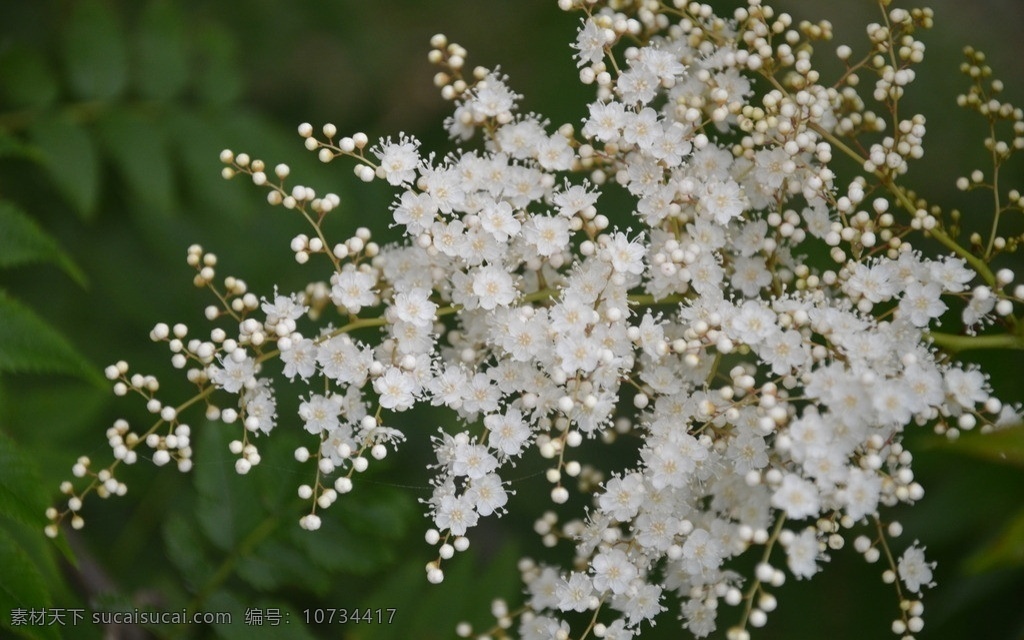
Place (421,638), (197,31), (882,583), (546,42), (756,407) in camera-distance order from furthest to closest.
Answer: (546,42)
(197,31)
(882,583)
(421,638)
(756,407)

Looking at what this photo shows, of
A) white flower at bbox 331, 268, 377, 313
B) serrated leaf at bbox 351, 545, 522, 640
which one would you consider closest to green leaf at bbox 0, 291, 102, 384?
white flower at bbox 331, 268, 377, 313

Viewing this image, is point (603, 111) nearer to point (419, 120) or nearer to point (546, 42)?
point (546, 42)

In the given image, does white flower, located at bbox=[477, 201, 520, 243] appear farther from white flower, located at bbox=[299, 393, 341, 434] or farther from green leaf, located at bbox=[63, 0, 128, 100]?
green leaf, located at bbox=[63, 0, 128, 100]

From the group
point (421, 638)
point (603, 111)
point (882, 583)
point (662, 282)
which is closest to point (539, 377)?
point (662, 282)

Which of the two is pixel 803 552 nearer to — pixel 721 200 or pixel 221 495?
pixel 721 200

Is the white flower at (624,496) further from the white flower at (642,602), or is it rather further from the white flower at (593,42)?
the white flower at (593,42)

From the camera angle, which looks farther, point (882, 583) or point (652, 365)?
point (882, 583)

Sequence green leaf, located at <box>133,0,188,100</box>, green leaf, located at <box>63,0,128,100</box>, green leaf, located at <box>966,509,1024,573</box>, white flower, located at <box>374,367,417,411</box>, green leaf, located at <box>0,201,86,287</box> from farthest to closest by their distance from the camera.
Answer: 1. green leaf, located at <box>133,0,188,100</box>
2. green leaf, located at <box>63,0,128,100</box>
3. green leaf, located at <box>0,201,86,287</box>
4. white flower, located at <box>374,367,417,411</box>
5. green leaf, located at <box>966,509,1024,573</box>
